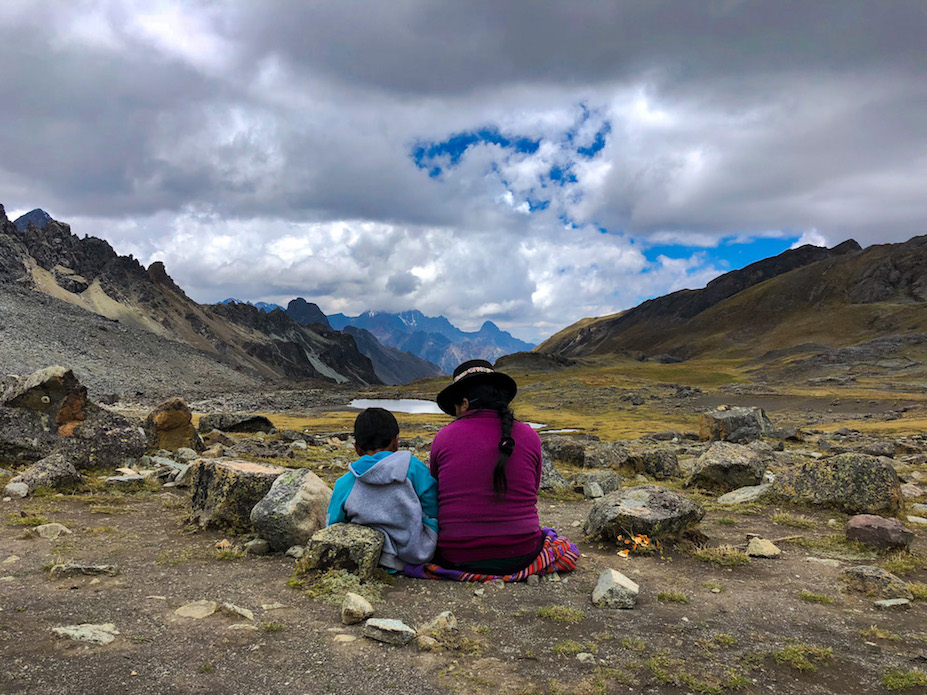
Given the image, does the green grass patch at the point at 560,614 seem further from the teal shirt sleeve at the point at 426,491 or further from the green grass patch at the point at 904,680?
the green grass patch at the point at 904,680

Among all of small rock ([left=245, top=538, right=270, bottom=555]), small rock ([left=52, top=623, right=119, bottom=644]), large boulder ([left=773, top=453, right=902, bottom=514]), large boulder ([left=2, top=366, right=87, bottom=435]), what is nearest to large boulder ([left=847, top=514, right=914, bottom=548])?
large boulder ([left=773, top=453, right=902, bottom=514])

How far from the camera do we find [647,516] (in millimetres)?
9500

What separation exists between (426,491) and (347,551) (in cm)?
138

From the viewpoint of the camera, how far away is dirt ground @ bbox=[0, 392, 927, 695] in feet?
15.9

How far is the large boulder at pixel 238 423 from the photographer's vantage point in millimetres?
33719

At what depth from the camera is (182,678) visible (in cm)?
472

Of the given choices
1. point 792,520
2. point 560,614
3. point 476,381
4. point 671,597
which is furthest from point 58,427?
point 792,520

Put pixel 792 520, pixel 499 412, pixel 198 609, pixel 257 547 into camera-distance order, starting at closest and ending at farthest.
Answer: pixel 198 609, pixel 499 412, pixel 257 547, pixel 792 520

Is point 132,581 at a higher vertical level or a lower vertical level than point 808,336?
lower

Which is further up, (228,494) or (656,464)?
(228,494)

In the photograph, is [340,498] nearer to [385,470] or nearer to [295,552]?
[385,470]

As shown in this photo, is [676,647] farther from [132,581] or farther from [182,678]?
[132,581]

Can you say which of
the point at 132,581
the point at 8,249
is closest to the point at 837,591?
the point at 132,581

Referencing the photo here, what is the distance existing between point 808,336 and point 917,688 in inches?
8645
